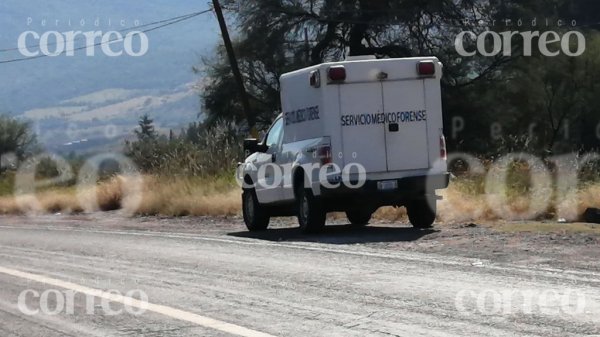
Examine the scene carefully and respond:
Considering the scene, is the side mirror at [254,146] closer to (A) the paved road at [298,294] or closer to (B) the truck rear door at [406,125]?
(B) the truck rear door at [406,125]

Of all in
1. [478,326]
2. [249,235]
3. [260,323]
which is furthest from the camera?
[249,235]

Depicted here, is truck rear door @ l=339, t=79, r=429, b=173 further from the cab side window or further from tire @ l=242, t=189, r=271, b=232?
tire @ l=242, t=189, r=271, b=232

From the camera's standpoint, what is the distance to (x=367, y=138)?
16.8 metres

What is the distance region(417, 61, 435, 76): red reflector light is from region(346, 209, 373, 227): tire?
3211 millimetres

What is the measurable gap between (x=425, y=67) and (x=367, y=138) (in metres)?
1.40

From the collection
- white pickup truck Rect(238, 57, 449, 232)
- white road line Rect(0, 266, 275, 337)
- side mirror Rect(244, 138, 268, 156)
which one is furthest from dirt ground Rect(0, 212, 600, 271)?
white road line Rect(0, 266, 275, 337)

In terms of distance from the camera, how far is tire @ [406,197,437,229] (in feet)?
56.9

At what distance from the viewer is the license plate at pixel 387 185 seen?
16.6 meters

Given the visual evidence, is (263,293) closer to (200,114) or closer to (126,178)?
(126,178)

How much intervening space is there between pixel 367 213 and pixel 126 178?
14380 millimetres

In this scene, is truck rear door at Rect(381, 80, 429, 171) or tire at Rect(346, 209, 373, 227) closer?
truck rear door at Rect(381, 80, 429, 171)

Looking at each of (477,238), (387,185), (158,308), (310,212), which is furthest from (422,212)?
(158,308)

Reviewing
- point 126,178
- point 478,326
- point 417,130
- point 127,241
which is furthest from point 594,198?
point 126,178

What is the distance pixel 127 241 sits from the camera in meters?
17.8
